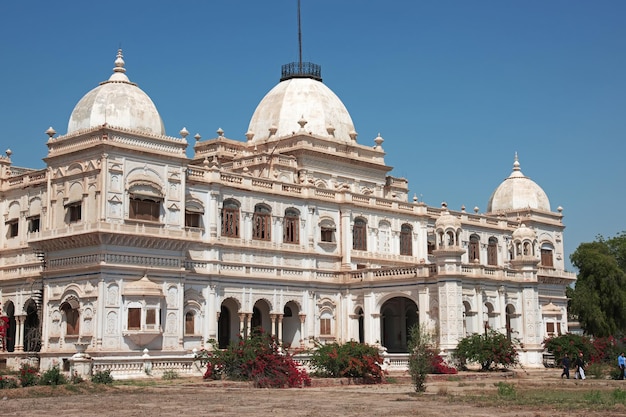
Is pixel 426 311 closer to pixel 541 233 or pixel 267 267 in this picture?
pixel 267 267

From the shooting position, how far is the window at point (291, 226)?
2057 inches

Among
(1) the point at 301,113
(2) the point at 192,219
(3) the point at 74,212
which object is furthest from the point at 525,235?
(3) the point at 74,212

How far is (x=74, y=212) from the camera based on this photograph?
44.4 metres

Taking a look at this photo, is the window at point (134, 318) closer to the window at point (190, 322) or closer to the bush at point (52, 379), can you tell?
the window at point (190, 322)

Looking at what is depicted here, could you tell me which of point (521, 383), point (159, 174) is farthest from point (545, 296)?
point (159, 174)

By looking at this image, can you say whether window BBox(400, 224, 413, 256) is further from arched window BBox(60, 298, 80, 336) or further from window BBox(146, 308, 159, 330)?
arched window BBox(60, 298, 80, 336)

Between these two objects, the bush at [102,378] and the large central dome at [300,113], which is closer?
the bush at [102,378]

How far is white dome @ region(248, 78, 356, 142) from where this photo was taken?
60500 millimetres

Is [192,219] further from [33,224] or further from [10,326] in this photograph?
[10,326]

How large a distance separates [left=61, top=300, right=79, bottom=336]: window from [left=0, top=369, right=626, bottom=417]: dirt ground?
27.7 feet

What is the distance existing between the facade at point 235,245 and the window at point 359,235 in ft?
0.41

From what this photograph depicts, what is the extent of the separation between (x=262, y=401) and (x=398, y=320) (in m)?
31.0

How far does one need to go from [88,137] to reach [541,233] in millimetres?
38046

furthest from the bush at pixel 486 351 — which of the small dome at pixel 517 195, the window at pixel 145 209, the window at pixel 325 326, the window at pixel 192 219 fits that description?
the small dome at pixel 517 195
